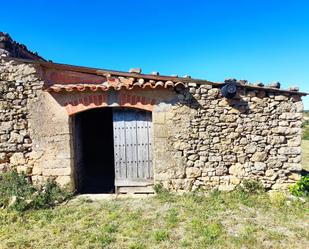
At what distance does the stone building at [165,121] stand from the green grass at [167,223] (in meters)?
0.66

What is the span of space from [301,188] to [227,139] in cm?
206

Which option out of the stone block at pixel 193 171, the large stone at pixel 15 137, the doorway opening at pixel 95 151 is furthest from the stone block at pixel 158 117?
the large stone at pixel 15 137

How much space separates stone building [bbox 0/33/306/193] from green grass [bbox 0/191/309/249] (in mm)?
662

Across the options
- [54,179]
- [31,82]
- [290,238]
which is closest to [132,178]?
[54,179]

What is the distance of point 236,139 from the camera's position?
724 centimetres

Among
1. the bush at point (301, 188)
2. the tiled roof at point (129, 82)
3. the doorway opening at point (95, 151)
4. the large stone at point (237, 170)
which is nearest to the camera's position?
the bush at point (301, 188)

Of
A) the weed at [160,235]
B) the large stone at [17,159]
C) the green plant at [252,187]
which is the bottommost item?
the weed at [160,235]

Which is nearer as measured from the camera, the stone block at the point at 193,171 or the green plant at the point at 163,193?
the green plant at the point at 163,193

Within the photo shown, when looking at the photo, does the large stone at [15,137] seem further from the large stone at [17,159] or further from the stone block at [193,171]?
the stone block at [193,171]

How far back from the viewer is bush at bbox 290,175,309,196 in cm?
691

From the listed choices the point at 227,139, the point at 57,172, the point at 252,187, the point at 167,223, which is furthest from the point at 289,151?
the point at 57,172

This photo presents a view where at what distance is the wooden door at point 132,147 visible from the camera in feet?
24.8

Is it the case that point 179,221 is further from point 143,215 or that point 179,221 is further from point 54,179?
point 54,179

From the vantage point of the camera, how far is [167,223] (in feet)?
18.4
